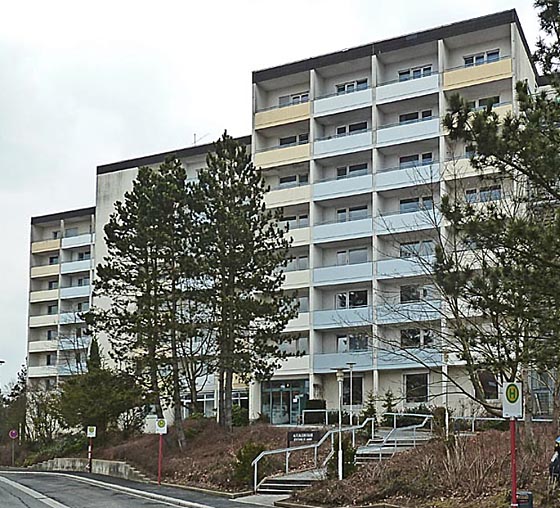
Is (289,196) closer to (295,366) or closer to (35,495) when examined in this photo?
(295,366)

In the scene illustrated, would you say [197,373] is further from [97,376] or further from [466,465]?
[466,465]

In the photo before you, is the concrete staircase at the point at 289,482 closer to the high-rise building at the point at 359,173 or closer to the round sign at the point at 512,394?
the round sign at the point at 512,394

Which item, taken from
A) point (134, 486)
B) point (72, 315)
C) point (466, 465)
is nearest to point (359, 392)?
point (134, 486)

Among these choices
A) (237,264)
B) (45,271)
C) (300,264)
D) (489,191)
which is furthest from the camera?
(45,271)

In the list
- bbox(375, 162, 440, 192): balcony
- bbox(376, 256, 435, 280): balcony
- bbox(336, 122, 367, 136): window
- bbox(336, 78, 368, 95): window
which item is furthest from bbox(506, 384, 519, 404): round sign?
bbox(336, 78, 368, 95): window

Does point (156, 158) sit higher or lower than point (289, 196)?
higher

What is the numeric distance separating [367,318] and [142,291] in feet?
54.2

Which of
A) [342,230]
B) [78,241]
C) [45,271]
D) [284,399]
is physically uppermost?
[78,241]

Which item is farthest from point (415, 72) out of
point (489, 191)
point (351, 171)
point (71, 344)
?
point (489, 191)

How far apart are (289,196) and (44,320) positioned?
37.5 metres

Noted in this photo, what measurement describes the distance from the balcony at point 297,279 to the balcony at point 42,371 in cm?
3584

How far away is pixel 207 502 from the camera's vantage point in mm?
28562

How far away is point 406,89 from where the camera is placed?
5606 centimetres

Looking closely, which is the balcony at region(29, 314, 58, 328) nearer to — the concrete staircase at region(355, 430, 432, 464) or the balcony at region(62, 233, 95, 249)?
the balcony at region(62, 233, 95, 249)
